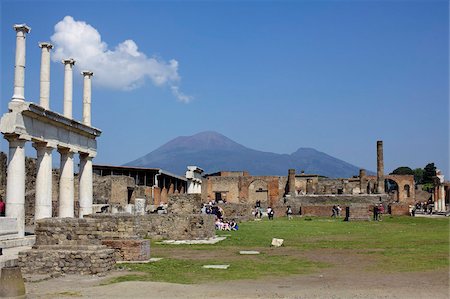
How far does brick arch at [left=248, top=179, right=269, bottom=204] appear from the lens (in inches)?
3219

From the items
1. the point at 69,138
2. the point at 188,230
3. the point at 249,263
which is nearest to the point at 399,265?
the point at 249,263

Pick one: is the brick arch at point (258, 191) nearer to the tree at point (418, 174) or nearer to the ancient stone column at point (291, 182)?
the ancient stone column at point (291, 182)

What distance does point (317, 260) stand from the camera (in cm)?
1563

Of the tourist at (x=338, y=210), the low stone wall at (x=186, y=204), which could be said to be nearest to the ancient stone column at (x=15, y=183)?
the low stone wall at (x=186, y=204)

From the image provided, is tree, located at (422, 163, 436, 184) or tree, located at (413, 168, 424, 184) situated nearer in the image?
tree, located at (422, 163, 436, 184)

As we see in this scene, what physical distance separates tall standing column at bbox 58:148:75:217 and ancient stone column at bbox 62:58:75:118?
1520mm

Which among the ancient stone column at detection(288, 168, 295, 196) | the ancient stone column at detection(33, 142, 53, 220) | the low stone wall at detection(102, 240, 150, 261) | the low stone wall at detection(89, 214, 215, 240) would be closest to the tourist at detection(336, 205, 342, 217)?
the ancient stone column at detection(288, 168, 295, 196)

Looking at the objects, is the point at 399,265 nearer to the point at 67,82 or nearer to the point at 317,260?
the point at 317,260

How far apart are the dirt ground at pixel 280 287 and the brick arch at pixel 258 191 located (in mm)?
68545

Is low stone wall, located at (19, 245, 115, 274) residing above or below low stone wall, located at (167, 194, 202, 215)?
below

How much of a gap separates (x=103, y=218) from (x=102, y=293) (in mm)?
5373

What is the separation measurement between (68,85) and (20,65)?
16.8 ft

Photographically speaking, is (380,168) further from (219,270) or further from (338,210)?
(219,270)

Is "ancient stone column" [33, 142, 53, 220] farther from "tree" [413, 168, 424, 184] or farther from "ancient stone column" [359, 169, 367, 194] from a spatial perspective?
"tree" [413, 168, 424, 184]
